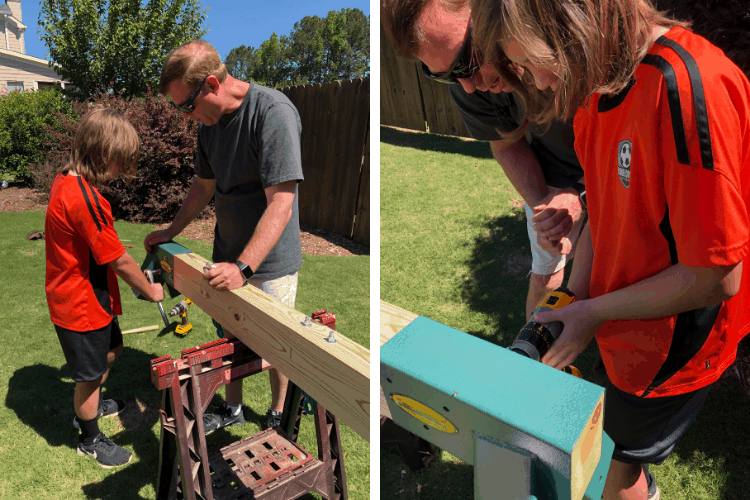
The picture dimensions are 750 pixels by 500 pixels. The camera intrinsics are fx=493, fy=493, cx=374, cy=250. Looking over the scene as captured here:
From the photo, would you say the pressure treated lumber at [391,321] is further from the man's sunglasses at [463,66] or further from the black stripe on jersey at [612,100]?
the man's sunglasses at [463,66]

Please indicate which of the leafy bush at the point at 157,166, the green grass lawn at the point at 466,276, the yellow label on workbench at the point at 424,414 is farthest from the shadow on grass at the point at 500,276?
the leafy bush at the point at 157,166

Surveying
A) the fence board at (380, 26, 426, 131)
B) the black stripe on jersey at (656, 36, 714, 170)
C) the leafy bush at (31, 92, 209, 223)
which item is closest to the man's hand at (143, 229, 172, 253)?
the black stripe on jersey at (656, 36, 714, 170)

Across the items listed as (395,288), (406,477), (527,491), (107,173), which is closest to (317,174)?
(395,288)

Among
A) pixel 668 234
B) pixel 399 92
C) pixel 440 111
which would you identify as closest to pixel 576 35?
pixel 668 234

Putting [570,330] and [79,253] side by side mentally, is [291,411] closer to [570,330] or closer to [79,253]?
[79,253]

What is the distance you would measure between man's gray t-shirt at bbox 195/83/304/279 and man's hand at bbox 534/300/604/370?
1.65 meters

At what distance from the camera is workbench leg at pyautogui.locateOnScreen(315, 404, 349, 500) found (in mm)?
2783

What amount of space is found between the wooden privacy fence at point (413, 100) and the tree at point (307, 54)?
1879 centimetres

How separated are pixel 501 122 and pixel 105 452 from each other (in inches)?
129

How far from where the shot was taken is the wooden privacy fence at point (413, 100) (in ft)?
35.6

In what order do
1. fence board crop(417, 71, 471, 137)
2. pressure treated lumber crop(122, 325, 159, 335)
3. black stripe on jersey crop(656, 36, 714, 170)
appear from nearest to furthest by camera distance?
black stripe on jersey crop(656, 36, 714, 170) < pressure treated lumber crop(122, 325, 159, 335) < fence board crop(417, 71, 471, 137)

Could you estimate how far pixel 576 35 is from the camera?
1138 mm

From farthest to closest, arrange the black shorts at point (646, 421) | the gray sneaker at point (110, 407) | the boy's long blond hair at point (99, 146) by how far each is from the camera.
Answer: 1. the gray sneaker at point (110, 407)
2. the boy's long blond hair at point (99, 146)
3. the black shorts at point (646, 421)

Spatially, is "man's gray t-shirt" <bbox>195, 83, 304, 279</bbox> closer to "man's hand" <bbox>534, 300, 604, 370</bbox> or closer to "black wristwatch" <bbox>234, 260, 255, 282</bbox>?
"black wristwatch" <bbox>234, 260, 255, 282</bbox>
